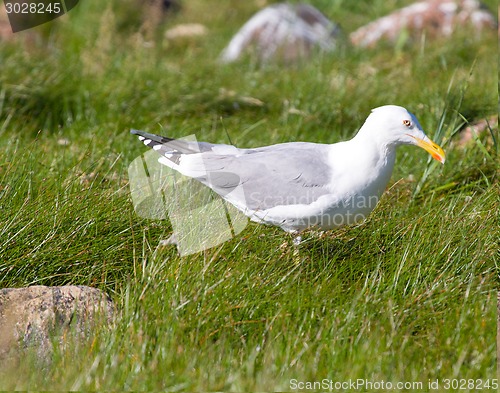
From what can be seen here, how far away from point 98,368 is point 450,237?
1.64m

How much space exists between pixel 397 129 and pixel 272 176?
600 mm

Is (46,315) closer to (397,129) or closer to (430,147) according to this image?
(397,129)

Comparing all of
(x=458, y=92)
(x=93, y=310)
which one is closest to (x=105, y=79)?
(x=458, y=92)

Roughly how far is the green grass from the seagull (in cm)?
12

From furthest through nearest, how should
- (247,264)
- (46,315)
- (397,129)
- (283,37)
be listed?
(283,37), (397,129), (247,264), (46,315)

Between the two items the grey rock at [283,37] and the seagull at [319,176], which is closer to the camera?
the seagull at [319,176]

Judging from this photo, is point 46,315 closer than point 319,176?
Yes

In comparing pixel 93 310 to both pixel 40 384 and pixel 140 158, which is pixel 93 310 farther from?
pixel 140 158

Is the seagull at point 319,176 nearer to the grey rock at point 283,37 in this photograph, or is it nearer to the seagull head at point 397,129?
the seagull head at point 397,129

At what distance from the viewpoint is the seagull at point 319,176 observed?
135 inches

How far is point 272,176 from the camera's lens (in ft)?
11.7

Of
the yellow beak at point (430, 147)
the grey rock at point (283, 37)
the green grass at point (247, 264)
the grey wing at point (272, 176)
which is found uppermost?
the yellow beak at point (430, 147)

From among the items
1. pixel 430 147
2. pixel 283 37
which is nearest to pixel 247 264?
pixel 430 147

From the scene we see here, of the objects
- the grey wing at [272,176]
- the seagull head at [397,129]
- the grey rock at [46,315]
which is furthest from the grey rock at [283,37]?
the grey rock at [46,315]
